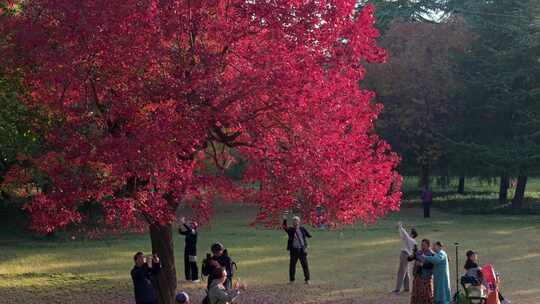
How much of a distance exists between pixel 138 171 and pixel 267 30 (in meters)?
3.63

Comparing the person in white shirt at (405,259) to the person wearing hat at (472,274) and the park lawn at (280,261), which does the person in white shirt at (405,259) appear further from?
the person wearing hat at (472,274)

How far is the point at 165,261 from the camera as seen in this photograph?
1519 cm

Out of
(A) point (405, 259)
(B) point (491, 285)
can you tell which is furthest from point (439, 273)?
(A) point (405, 259)

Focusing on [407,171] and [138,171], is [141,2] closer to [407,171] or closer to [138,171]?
[138,171]

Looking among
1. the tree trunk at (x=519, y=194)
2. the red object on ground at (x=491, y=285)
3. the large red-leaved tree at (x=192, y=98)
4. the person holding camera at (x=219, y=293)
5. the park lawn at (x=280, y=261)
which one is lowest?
the park lawn at (x=280, y=261)

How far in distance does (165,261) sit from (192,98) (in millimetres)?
4558

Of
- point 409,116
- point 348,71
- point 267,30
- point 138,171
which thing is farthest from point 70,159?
point 409,116

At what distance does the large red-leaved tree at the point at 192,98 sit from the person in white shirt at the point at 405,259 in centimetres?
272

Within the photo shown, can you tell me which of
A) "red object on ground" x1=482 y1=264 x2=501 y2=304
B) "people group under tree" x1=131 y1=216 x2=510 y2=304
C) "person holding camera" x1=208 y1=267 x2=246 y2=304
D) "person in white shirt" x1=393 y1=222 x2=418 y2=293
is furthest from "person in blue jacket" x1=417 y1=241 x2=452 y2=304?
"person holding camera" x1=208 y1=267 x2=246 y2=304

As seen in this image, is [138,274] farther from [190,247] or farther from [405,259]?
[405,259]

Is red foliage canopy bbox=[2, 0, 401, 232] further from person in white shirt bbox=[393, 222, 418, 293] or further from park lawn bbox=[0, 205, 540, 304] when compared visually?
park lawn bbox=[0, 205, 540, 304]

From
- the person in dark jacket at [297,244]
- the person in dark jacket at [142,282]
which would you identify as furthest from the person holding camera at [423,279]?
the person in dark jacket at [142,282]

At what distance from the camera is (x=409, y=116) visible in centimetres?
4509

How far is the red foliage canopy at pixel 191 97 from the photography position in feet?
39.6
